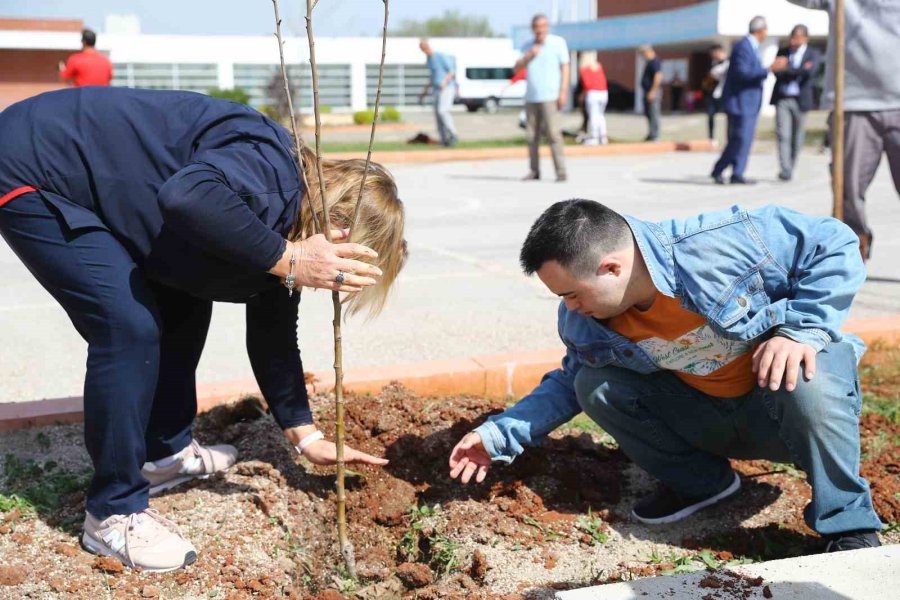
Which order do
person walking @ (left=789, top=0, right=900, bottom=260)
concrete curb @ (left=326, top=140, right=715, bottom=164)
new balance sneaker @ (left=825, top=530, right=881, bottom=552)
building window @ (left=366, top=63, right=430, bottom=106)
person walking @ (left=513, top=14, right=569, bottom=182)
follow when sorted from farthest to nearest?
building window @ (left=366, top=63, right=430, bottom=106)
concrete curb @ (left=326, top=140, right=715, bottom=164)
person walking @ (left=513, top=14, right=569, bottom=182)
person walking @ (left=789, top=0, right=900, bottom=260)
new balance sneaker @ (left=825, top=530, right=881, bottom=552)

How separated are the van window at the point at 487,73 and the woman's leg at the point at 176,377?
151 ft

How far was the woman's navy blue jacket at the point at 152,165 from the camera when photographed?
2531 mm

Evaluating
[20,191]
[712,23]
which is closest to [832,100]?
[20,191]

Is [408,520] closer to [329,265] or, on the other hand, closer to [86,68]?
[329,265]

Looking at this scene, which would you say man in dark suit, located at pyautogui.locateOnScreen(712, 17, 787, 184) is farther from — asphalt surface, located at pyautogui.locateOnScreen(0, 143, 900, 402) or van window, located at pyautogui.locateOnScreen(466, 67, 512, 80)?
van window, located at pyautogui.locateOnScreen(466, 67, 512, 80)

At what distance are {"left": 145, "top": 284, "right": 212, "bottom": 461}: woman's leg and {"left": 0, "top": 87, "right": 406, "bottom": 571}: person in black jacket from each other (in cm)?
32

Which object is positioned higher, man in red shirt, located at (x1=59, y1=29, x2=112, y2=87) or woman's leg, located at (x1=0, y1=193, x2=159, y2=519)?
man in red shirt, located at (x1=59, y1=29, x2=112, y2=87)

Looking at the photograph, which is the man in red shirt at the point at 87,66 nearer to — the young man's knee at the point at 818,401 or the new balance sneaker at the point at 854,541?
the young man's knee at the point at 818,401

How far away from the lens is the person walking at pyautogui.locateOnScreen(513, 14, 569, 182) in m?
12.8

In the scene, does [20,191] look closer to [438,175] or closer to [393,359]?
[393,359]

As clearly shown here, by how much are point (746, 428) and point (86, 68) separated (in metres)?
12.6

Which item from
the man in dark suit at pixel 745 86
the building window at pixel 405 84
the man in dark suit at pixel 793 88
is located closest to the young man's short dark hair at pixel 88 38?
the man in dark suit at pixel 745 86

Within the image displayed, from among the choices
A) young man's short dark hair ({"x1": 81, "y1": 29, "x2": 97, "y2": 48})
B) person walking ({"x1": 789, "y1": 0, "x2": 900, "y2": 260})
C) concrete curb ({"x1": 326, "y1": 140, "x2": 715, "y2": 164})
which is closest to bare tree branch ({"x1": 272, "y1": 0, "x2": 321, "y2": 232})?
person walking ({"x1": 789, "y1": 0, "x2": 900, "y2": 260})

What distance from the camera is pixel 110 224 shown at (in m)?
2.68
